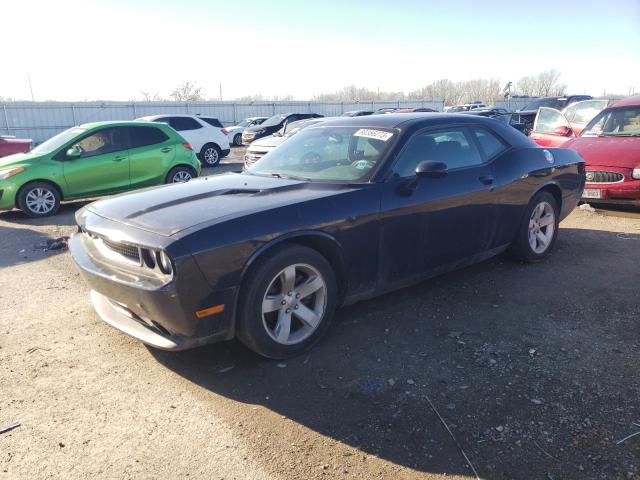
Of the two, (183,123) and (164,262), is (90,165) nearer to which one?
(164,262)

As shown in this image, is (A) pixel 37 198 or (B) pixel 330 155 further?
(A) pixel 37 198

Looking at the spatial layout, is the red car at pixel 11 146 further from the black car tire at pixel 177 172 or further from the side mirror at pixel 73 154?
the black car tire at pixel 177 172

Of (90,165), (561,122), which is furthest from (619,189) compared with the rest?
(90,165)

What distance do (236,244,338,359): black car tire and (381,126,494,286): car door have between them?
1.92 feet

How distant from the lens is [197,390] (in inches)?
121

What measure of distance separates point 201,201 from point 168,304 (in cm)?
90

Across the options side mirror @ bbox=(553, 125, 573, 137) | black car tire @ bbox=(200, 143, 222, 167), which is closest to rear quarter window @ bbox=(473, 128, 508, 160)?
side mirror @ bbox=(553, 125, 573, 137)

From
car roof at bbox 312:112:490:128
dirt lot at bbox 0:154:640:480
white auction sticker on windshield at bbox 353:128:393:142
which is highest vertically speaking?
car roof at bbox 312:112:490:128

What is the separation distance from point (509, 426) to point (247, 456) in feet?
4.54

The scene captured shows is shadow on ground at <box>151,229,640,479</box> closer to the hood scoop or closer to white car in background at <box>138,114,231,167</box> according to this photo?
the hood scoop

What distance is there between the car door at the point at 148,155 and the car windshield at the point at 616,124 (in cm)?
776

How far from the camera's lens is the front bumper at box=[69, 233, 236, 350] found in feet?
9.11

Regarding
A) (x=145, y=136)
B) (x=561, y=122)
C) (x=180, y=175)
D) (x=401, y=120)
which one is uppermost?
(x=401, y=120)

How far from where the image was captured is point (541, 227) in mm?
5316
